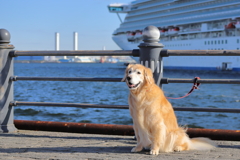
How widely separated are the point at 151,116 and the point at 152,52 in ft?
3.14

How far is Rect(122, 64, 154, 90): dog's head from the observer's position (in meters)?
3.13

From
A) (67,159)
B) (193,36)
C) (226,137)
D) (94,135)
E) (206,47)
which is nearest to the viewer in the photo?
(67,159)

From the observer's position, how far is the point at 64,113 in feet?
45.0

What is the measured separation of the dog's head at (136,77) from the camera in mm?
3129

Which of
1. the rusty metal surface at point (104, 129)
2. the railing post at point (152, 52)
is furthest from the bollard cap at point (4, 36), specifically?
the railing post at point (152, 52)

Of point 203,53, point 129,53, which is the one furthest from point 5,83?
point 203,53

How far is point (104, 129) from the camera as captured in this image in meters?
4.45

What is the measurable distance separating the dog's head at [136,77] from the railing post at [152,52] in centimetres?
79

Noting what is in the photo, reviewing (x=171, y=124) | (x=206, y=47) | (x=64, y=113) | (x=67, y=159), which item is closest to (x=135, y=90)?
(x=171, y=124)

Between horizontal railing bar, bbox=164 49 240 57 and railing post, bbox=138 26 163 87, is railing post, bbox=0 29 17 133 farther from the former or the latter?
horizontal railing bar, bbox=164 49 240 57

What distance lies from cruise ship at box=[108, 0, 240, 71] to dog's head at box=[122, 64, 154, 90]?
139 ft

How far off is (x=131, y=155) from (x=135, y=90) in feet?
1.91

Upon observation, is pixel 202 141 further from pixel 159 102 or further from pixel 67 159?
pixel 67 159

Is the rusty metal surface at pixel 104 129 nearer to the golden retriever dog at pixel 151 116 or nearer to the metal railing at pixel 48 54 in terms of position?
the metal railing at pixel 48 54
